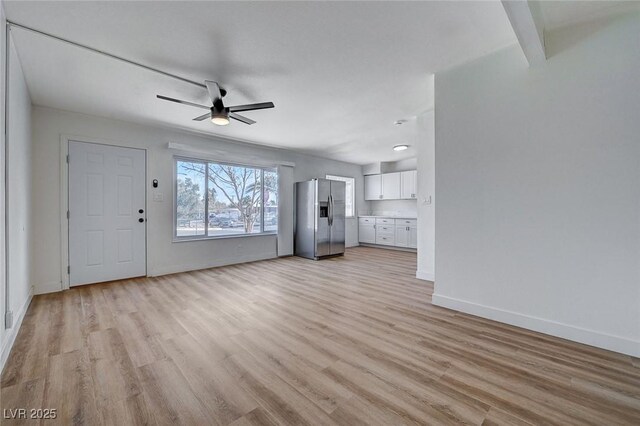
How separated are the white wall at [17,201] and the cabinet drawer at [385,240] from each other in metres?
6.66

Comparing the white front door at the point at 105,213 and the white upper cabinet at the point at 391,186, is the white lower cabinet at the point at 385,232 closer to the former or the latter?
the white upper cabinet at the point at 391,186

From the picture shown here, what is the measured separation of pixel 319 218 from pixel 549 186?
A: 410 centimetres

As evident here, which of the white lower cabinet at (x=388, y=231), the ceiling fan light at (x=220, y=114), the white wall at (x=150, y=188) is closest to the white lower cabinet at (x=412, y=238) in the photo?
the white lower cabinet at (x=388, y=231)

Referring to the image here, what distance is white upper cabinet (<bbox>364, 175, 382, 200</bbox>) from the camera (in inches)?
311

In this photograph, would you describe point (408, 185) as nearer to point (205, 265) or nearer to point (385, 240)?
point (385, 240)

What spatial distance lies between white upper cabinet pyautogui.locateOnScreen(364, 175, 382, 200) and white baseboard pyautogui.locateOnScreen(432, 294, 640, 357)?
17.2 ft

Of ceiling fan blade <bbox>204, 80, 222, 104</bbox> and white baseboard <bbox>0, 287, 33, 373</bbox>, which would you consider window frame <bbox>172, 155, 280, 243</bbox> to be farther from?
ceiling fan blade <bbox>204, 80, 222, 104</bbox>

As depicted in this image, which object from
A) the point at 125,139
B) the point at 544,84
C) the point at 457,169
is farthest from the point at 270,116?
the point at 544,84

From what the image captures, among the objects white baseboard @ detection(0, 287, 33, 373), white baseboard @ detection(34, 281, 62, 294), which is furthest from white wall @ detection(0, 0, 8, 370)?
white baseboard @ detection(34, 281, 62, 294)

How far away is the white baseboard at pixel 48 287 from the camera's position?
3.46 m

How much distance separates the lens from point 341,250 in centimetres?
632

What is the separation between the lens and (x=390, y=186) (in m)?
7.63

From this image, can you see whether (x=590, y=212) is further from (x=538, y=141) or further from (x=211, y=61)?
(x=211, y=61)

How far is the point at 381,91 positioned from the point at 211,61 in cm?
189
